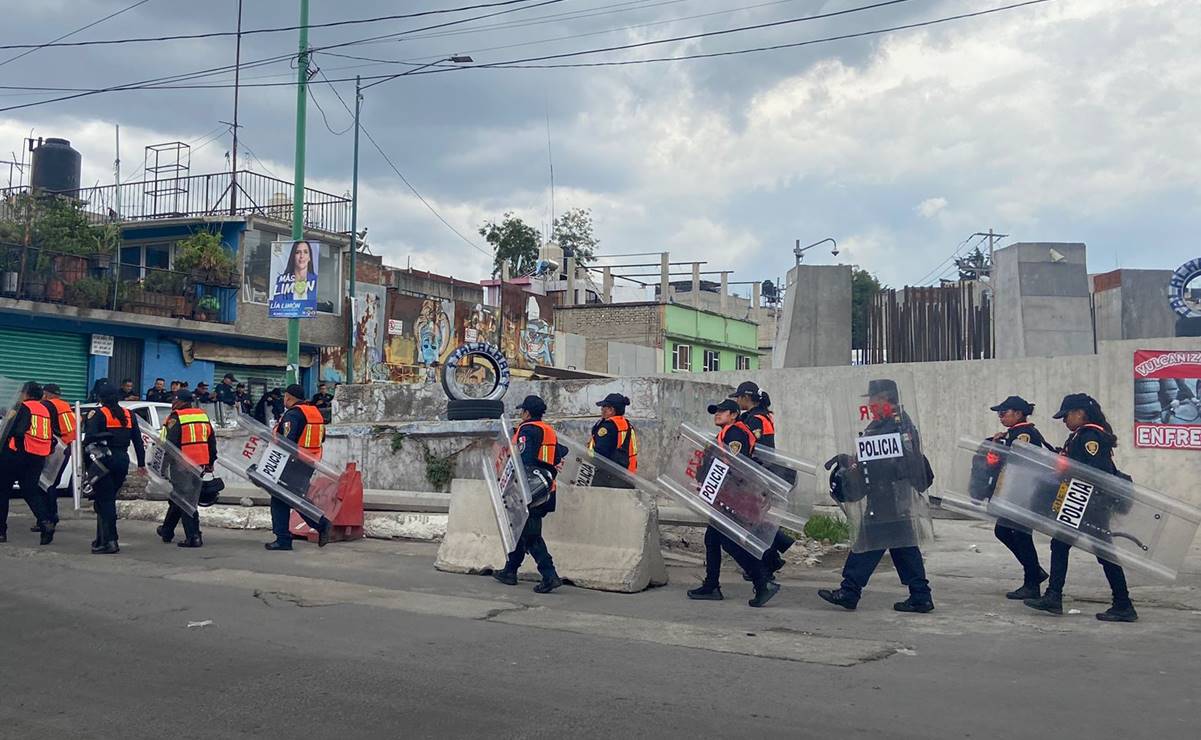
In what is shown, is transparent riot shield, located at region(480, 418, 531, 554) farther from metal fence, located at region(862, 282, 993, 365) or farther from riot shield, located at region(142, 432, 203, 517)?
metal fence, located at region(862, 282, 993, 365)

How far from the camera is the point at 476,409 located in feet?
51.0

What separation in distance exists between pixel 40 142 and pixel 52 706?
31.5 m

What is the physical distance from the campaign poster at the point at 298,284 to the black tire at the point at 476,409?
538 cm

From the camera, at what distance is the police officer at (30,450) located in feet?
39.7

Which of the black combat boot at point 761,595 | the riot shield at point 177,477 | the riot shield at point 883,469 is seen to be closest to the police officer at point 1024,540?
the riot shield at point 883,469

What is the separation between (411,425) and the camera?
53.0 ft

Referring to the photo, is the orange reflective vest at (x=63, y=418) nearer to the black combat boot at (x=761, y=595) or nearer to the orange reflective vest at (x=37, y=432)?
the orange reflective vest at (x=37, y=432)

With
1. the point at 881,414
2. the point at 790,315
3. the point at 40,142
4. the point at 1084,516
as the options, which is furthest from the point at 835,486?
the point at 40,142

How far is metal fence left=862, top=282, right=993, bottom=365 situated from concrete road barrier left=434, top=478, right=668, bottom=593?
1012 centimetres

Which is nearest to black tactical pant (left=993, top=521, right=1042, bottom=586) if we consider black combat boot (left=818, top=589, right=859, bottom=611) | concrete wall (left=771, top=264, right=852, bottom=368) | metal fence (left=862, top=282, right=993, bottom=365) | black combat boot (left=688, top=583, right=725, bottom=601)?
black combat boot (left=818, top=589, right=859, bottom=611)

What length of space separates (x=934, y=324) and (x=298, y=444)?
11.4 meters

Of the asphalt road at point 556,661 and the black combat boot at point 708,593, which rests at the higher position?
the black combat boot at point 708,593

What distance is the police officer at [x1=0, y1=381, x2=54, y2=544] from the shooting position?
39.7 ft

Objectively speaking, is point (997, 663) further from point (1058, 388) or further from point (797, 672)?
point (1058, 388)
